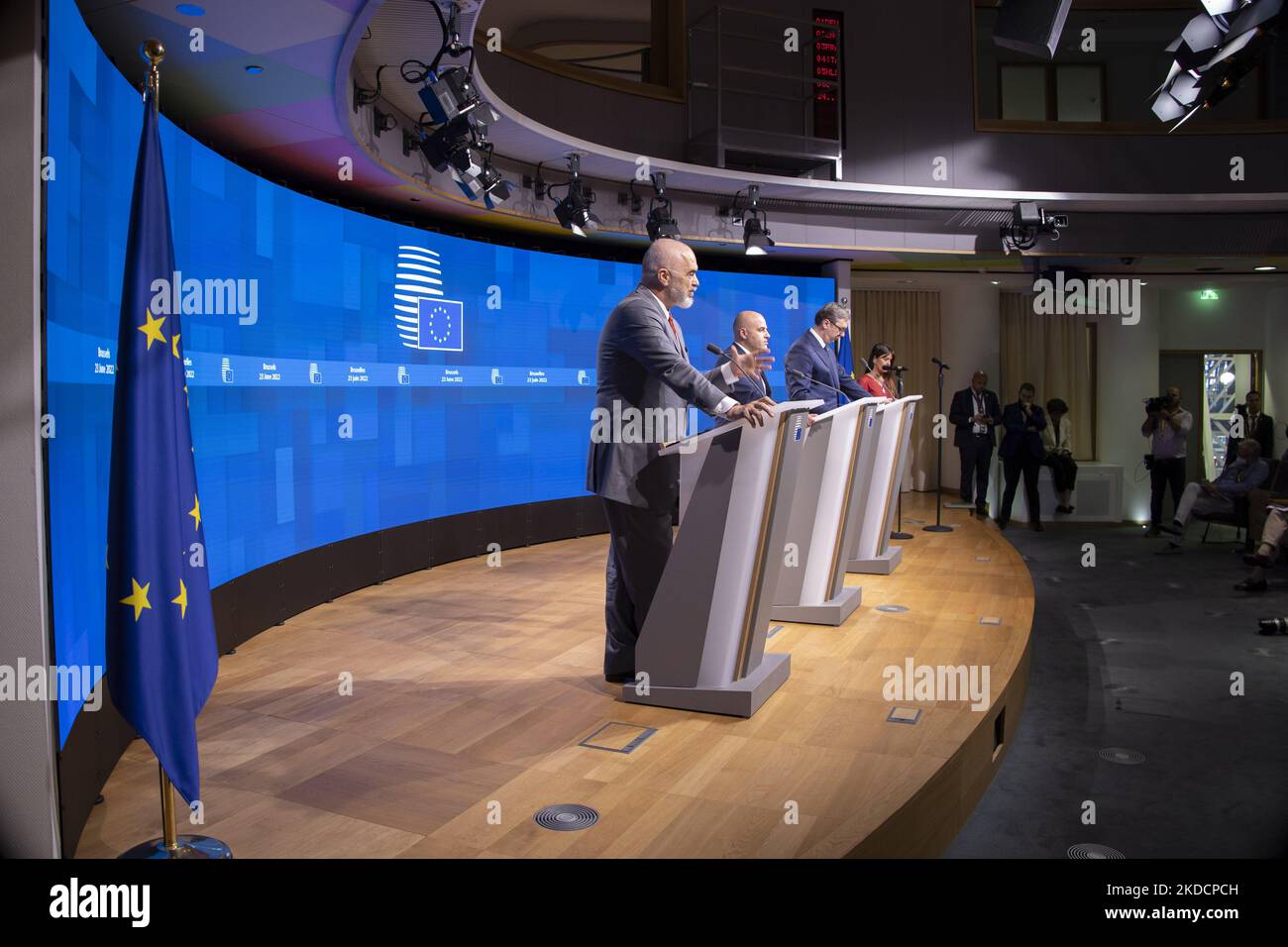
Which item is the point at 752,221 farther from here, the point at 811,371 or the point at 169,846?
the point at 169,846

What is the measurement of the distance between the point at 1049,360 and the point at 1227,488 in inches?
137

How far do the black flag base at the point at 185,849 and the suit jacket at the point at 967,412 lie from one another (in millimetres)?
9009

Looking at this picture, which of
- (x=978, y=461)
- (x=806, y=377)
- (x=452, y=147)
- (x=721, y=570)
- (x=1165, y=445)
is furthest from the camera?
(x=978, y=461)

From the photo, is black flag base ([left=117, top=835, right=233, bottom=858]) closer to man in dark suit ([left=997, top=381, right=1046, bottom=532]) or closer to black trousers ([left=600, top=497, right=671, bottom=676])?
black trousers ([left=600, top=497, right=671, bottom=676])

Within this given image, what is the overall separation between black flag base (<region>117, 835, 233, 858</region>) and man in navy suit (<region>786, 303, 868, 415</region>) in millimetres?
3876

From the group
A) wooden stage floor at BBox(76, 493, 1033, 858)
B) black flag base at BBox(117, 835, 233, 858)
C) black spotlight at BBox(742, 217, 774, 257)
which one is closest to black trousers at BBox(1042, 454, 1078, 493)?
black spotlight at BBox(742, 217, 774, 257)

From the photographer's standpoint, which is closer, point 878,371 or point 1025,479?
point 878,371

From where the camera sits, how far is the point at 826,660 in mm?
4145

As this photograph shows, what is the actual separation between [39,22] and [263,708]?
2.38 metres

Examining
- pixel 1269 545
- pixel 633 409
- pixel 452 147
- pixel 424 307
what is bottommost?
pixel 1269 545

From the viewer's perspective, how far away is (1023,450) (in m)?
9.83

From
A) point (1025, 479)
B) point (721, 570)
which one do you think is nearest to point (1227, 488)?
point (1025, 479)

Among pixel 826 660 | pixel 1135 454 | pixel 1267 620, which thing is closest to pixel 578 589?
pixel 826 660

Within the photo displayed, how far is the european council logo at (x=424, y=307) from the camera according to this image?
6.23 metres
